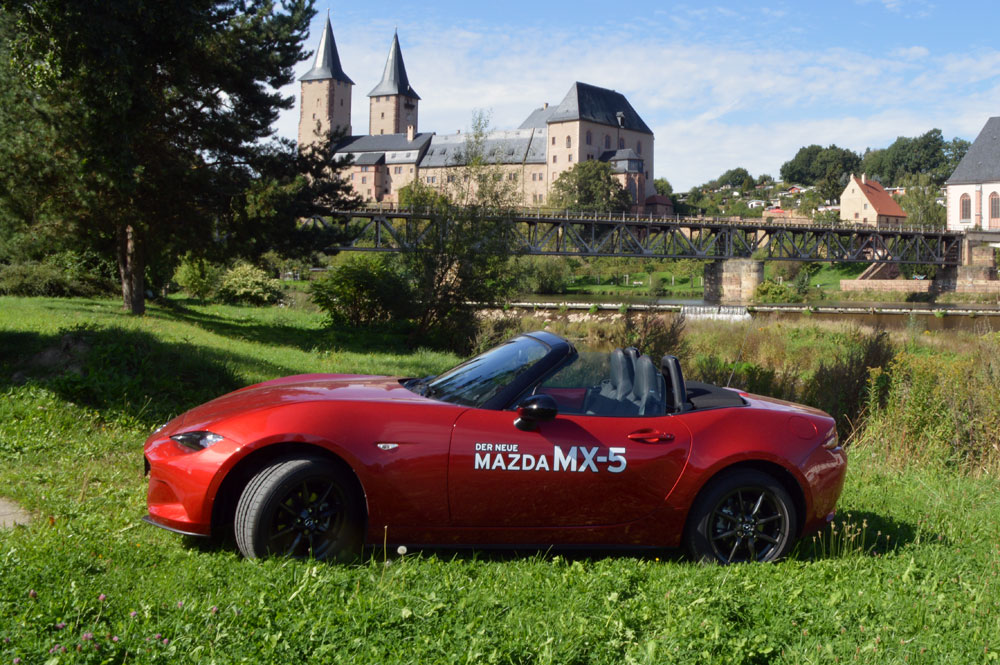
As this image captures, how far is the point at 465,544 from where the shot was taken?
466 centimetres

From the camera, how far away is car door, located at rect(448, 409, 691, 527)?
4.57m

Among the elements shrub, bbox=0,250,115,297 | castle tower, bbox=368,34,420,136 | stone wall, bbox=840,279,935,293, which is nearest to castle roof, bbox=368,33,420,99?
castle tower, bbox=368,34,420,136

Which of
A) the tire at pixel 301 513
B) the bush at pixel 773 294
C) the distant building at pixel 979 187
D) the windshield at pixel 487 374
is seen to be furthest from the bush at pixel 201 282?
the distant building at pixel 979 187

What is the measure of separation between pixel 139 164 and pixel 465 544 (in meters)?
18.3

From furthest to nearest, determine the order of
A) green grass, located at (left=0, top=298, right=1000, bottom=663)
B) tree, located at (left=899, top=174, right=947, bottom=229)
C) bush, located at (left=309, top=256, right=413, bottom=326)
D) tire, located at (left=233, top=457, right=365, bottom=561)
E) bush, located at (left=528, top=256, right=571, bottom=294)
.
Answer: tree, located at (left=899, top=174, right=947, bottom=229) → bush, located at (left=528, top=256, right=571, bottom=294) → bush, located at (left=309, top=256, right=413, bottom=326) → tire, located at (left=233, top=457, right=365, bottom=561) → green grass, located at (left=0, top=298, right=1000, bottom=663)

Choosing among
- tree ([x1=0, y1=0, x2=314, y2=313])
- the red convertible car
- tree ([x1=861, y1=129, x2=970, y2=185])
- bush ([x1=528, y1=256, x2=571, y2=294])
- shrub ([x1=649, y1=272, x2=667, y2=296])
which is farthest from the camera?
tree ([x1=861, y1=129, x2=970, y2=185])

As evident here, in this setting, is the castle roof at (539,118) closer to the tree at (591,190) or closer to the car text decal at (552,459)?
the tree at (591,190)

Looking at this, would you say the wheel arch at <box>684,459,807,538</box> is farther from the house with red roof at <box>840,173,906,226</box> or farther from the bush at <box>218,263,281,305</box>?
the house with red roof at <box>840,173,906,226</box>

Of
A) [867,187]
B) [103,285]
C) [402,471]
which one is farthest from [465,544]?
[867,187]

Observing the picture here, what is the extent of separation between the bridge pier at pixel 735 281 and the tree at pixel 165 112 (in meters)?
57.5

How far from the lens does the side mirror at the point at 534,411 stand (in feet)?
14.9

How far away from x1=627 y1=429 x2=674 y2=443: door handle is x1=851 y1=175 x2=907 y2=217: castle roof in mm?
125358

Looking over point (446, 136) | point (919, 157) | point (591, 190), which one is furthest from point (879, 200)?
point (919, 157)

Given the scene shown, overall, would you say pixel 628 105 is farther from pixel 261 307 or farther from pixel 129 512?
pixel 129 512
